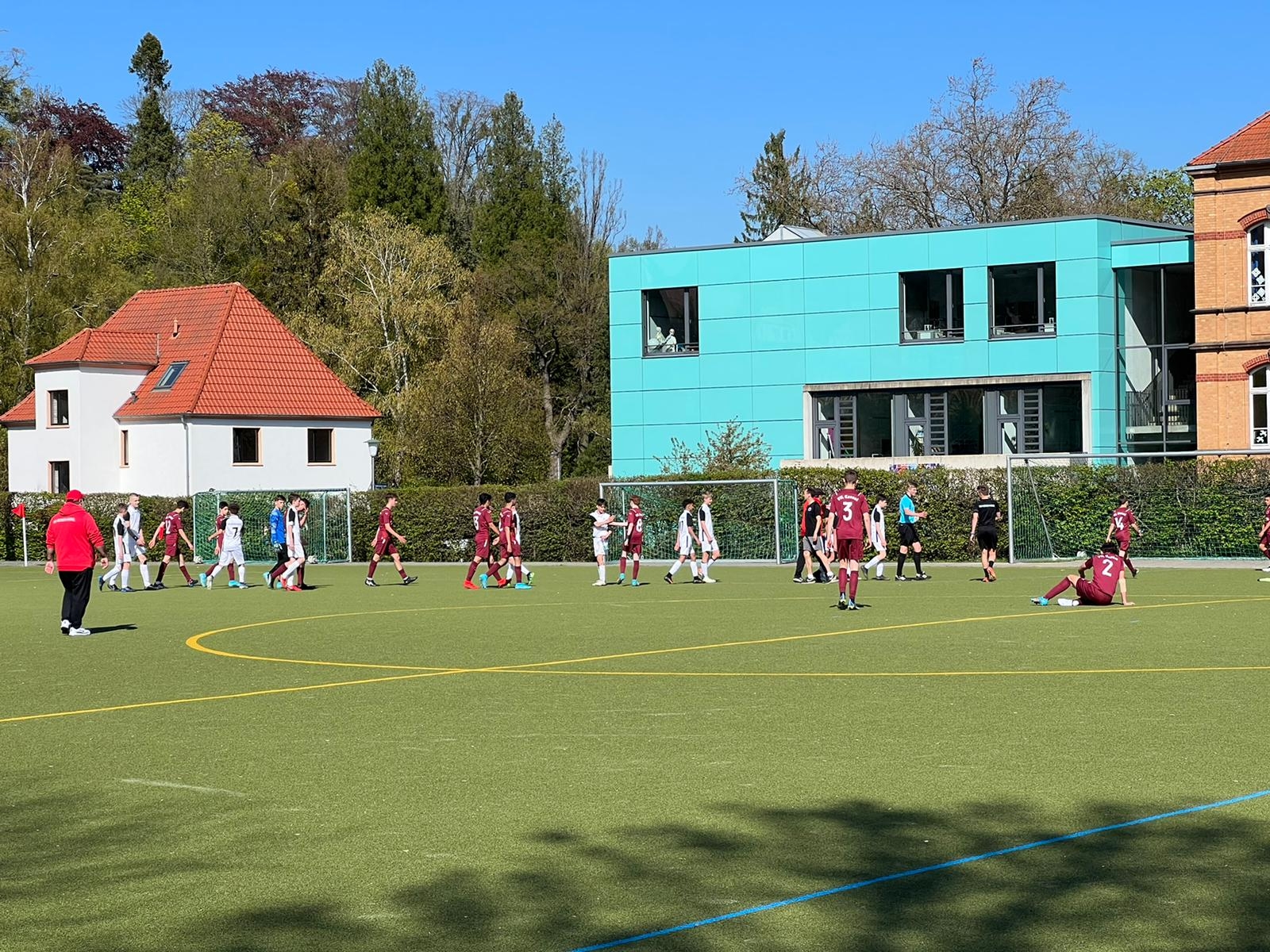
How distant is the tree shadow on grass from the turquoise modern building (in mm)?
40320

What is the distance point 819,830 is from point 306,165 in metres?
66.8

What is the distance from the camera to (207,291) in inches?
2480

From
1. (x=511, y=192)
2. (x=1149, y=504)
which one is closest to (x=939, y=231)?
(x=1149, y=504)

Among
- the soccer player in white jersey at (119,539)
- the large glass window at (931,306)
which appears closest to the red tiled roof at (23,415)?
the soccer player in white jersey at (119,539)

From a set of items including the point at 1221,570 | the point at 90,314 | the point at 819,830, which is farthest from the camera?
the point at 90,314

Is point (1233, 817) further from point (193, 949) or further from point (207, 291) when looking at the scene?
point (207, 291)

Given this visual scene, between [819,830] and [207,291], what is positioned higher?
[207,291]

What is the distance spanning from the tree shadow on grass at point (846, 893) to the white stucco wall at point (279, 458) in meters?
48.8

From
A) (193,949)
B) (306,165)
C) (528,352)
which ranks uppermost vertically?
(306,165)

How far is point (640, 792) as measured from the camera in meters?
9.83

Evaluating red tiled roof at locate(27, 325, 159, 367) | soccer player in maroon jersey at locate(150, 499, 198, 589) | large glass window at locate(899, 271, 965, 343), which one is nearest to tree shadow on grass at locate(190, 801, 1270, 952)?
soccer player in maroon jersey at locate(150, 499, 198, 589)

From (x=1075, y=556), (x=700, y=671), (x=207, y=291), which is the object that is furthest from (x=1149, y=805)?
(x=207, y=291)

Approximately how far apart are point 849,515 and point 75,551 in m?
10.0

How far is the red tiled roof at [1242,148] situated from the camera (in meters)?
44.7
